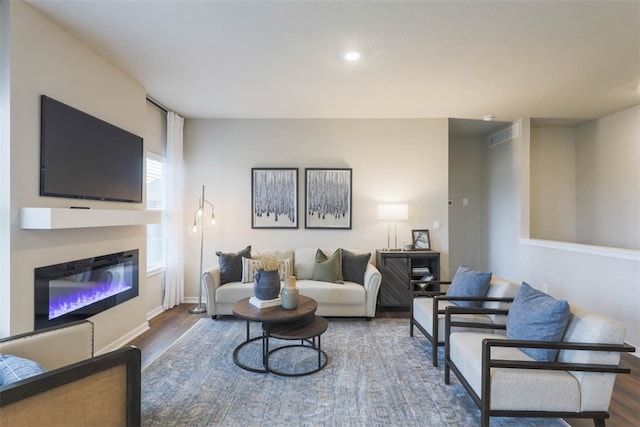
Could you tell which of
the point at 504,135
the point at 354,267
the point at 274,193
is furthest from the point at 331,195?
the point at 504,135

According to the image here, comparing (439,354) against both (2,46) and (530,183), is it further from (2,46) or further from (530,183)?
(2,46)

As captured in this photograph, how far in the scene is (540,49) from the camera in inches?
97.5

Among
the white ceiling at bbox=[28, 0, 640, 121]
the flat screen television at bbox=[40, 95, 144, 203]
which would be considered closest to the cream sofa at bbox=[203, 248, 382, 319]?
the flat screen television at bbox=[40, 95, 144, 203]

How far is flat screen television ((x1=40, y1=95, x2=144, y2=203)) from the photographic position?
7.04 ft

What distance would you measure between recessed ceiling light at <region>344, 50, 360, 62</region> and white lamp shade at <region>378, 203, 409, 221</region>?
Answer: 212 centimetres

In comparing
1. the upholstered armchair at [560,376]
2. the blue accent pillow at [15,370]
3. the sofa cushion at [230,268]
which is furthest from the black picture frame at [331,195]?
Result: the blue accent pillow at [15,370]

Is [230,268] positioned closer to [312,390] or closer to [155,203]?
[155,203]

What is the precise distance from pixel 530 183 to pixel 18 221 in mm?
6262

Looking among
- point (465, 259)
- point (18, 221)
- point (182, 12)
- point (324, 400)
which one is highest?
point (182, 12)

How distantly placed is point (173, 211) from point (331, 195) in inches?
90.3

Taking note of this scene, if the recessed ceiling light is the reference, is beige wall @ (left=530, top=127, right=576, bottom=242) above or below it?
below

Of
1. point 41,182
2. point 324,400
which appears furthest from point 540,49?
point 41,182

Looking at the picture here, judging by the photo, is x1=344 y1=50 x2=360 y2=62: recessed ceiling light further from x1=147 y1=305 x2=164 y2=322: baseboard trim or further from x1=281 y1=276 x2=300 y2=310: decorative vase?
x1=147 y1=305 x2=164 y2=322: baseboard trim

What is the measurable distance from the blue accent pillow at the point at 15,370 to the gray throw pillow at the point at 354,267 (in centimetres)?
317
